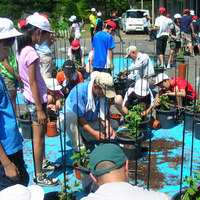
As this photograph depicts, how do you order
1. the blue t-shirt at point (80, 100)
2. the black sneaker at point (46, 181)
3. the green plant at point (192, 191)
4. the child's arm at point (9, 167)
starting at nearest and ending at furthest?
the child's arm at point (9, 167), the green plant at point (192, 191), the black sneaker at point (46, 181), the blue t-shirt at point (80, 100)

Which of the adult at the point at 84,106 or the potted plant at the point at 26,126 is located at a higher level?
the adult at the point at 84,106

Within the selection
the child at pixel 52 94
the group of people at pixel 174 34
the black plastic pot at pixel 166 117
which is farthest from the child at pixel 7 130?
the group of people at pixel 174 34


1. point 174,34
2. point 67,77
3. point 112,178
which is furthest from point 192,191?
point 174,34

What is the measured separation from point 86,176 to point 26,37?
1403 millimetres

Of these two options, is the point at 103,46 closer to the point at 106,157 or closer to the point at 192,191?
the point at 192,191

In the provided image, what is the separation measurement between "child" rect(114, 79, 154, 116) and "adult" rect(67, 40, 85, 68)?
298cm

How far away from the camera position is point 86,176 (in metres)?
2.42

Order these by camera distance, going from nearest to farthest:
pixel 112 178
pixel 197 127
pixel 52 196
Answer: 1. pixel 112 178
2. pixel 52 196
3. pixel 197 127

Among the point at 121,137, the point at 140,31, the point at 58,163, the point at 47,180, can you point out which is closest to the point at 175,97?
the point at 121,137

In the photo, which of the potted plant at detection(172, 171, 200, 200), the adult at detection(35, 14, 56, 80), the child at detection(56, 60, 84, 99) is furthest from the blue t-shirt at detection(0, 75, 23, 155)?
the adult at detection(35, 14, 56, 80)

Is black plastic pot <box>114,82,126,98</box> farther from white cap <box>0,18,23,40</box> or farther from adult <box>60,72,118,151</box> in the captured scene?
white cap <box>0,18,23,40</box>

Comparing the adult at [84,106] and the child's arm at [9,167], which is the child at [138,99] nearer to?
the adult at [84,106]

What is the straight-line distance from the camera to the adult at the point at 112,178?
111cm

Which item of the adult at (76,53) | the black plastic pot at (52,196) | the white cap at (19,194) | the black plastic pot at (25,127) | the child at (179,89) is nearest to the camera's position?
the white cap at (19,194)
